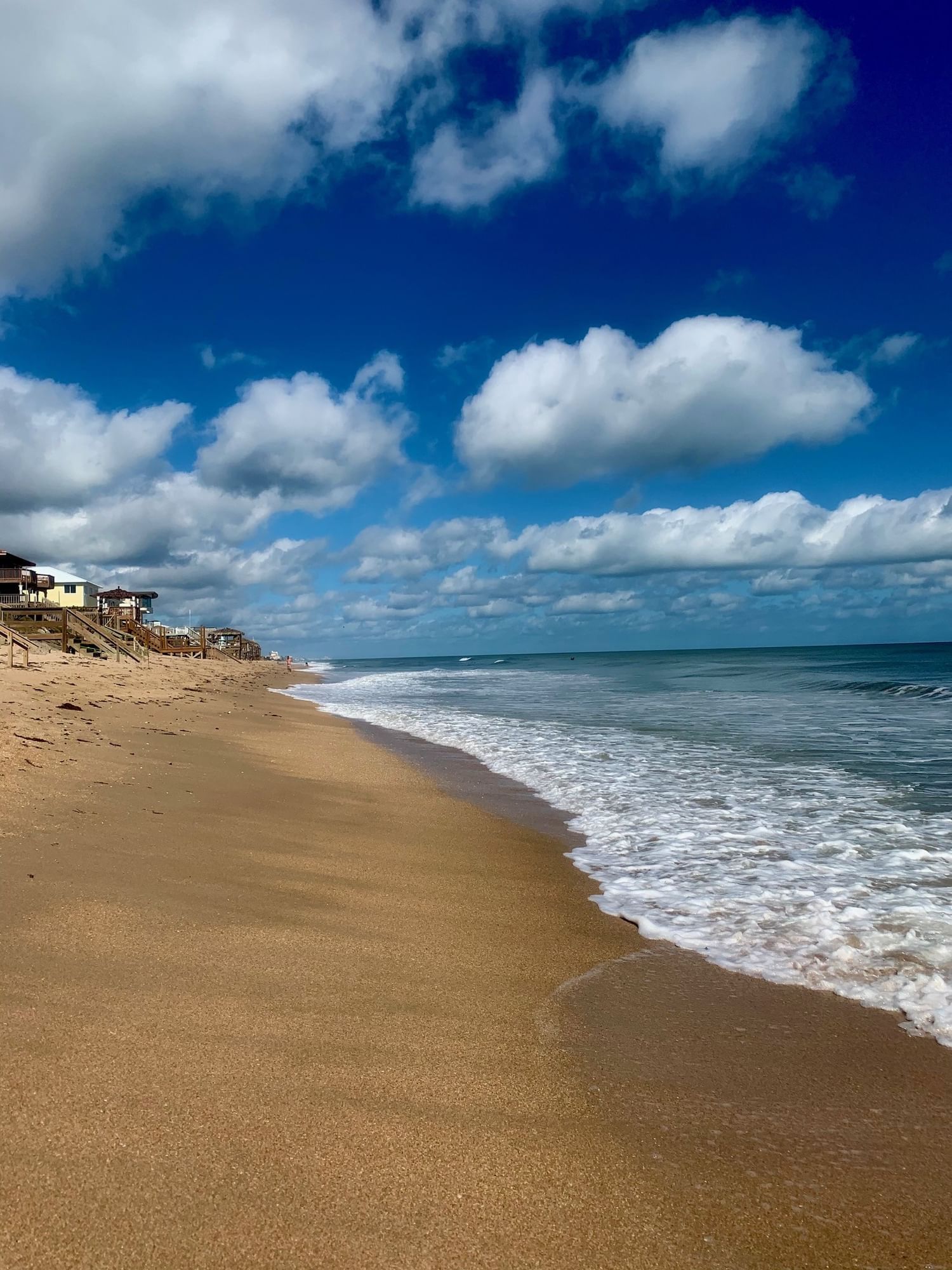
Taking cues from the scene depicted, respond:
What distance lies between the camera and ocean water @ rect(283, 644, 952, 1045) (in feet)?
13.8

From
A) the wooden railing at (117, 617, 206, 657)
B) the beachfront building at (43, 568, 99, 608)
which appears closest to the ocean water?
the wooden railing at (117, 617, 206, 657)

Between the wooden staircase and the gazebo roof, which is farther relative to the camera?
the gazebo roof

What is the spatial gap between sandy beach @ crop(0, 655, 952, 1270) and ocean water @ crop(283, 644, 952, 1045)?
1.19 feet

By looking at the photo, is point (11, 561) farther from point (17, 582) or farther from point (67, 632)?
point (67, 632)

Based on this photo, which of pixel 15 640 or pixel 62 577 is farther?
pixel 62 577

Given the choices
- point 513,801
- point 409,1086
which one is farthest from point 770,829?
point 409,1086

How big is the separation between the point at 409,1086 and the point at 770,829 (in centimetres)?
538

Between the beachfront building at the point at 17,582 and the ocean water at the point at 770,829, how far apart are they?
35.7m

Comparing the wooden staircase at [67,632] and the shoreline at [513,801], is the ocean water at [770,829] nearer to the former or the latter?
the shoreline at [513,801]

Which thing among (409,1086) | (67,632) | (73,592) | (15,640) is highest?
(73,592)

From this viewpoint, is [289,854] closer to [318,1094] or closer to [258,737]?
[318,1094]

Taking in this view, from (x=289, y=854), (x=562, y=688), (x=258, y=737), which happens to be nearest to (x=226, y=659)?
(x=562, y=688)

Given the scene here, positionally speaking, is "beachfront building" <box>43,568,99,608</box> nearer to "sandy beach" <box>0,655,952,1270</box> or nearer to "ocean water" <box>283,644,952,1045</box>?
"ocean water" <box>283,644,952,1045</box>

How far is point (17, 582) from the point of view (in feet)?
148
